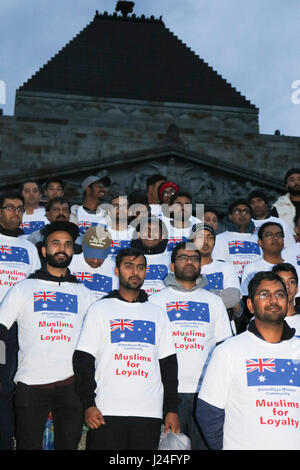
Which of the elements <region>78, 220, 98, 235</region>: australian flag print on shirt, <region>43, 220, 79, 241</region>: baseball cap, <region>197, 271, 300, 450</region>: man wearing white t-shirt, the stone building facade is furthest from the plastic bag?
the stone building facade

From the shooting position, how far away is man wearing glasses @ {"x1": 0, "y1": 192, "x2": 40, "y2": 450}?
502 centimetres

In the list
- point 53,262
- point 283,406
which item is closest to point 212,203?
point 53,262

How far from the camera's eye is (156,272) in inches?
250

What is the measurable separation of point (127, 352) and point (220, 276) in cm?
192

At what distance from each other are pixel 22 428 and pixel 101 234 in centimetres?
232

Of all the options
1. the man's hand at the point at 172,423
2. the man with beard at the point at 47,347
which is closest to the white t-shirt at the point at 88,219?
the man with beard at the point at 47,347

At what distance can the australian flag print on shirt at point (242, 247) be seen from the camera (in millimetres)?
7559

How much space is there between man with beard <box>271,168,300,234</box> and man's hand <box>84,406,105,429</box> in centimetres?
532

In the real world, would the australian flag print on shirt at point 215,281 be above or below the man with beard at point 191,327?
→ above

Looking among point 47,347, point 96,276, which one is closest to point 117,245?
point 96,276

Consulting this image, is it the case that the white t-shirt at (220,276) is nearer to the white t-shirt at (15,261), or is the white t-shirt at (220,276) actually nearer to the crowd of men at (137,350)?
the crowd of men at (137,350)

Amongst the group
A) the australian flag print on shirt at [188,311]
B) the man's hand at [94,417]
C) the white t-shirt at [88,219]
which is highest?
the white t-shirt at [88,219]

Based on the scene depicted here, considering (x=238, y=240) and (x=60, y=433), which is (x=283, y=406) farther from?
(x=238, y=240)

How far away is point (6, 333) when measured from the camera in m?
5.16
